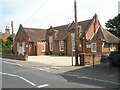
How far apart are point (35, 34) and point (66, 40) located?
945 centimetres

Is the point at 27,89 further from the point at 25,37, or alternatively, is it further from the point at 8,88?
the point at 25,37

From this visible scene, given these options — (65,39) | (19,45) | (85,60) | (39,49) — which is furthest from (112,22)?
(85,60)

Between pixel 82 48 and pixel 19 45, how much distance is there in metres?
17.7

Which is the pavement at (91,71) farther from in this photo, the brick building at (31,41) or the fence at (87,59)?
the brick building at (31,41)

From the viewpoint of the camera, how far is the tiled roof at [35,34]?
37.4 meters

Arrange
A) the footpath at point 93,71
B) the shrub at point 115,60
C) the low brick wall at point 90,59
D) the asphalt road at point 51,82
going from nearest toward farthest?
the asphalt road at point 51,82
the footpath at point 93,71
the shrub at point 115,60
the low brick wall at point 90,59

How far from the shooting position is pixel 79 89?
747 cm

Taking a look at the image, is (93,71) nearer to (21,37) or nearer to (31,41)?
(31,41)

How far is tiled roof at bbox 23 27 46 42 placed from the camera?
37406 millimetres

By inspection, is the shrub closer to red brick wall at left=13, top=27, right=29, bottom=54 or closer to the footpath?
Answer: the footpath

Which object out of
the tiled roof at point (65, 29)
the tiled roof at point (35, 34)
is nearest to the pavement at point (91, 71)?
the tiled roof at point (65, 29)

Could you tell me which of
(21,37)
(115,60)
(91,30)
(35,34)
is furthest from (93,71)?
(21,37)

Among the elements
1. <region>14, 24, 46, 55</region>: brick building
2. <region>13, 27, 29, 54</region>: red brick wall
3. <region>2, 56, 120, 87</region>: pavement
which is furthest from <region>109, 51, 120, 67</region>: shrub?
<region>13, 27, 29, 54</region>: red brick wall

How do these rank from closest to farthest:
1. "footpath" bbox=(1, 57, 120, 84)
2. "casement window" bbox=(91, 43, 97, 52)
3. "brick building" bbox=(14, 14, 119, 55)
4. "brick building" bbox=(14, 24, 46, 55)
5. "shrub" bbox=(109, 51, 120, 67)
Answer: "footpath" bbox=(1, 57, 120, 84) < "shrub" bbox=(109, 51, 120, 67) < "casement window" bbox=(91, 43, 97, 52) < "brick building" bbox=(14, 14, 119, 55) < "brick building" bbox=(14, 24, 46, 55)
